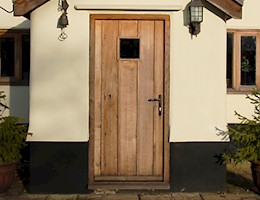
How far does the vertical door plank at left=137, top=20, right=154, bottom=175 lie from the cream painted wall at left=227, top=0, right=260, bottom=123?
11.3ft

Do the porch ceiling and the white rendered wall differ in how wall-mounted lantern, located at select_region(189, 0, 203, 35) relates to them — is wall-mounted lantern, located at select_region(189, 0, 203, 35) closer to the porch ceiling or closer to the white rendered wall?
the porch ceiling

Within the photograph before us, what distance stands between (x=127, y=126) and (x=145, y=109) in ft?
1.30

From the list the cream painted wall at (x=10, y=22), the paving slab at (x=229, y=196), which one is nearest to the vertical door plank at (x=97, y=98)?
the paving slab at (x=229, y=196)

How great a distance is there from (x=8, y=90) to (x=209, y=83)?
15.2 ft

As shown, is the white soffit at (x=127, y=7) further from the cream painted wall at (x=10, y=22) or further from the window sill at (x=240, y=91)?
the window sill at (x=240, y=91)

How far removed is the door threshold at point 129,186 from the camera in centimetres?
698

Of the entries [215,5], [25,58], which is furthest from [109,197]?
[25,58]

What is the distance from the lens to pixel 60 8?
275 inches

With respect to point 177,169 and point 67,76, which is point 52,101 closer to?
point 67,76

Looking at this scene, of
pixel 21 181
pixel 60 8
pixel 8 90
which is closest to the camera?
pixel 60 8

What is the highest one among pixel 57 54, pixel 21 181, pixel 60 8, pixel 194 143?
pixel 60 8

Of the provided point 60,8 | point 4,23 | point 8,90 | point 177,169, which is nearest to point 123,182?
point 177,169

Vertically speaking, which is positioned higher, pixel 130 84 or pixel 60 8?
pixel 60 8

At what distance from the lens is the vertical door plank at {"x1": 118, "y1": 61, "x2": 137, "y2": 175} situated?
716 centimetres
